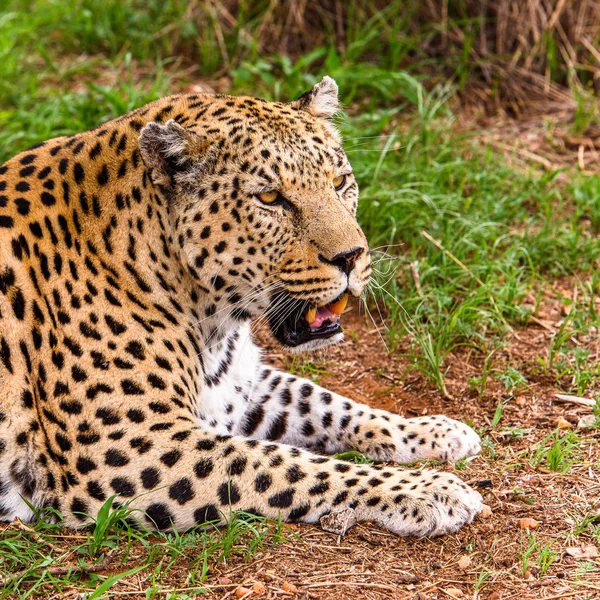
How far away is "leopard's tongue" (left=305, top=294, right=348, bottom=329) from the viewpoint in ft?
19.0

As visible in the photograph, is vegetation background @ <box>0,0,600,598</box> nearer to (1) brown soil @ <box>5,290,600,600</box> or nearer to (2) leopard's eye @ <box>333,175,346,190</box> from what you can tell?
(1) brown soil @ <box>5,290,600,600</box>

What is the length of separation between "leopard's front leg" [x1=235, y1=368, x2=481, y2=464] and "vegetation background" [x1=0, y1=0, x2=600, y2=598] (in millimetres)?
220

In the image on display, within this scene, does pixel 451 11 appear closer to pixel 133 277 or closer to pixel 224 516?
pixel 133 277

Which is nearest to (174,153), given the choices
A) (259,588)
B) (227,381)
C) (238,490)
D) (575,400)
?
(227,381)

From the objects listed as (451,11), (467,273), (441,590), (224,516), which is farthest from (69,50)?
(441,590)

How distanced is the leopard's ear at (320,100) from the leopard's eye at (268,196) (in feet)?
2.49

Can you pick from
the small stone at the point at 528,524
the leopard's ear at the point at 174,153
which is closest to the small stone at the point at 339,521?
the small stone at the point at 528,524

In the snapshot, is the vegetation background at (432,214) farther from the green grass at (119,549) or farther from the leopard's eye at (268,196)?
the leopard's eye at (268,196)

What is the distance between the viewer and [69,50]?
37.5 feet

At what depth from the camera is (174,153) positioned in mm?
5527

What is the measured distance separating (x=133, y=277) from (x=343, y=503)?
5.60 feet

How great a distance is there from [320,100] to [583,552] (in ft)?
9.85

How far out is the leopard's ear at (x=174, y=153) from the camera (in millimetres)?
5445

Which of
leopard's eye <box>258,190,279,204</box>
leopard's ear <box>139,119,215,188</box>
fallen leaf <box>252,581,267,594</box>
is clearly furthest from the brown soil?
leopard's ear <box>139,119,215,188</box>
